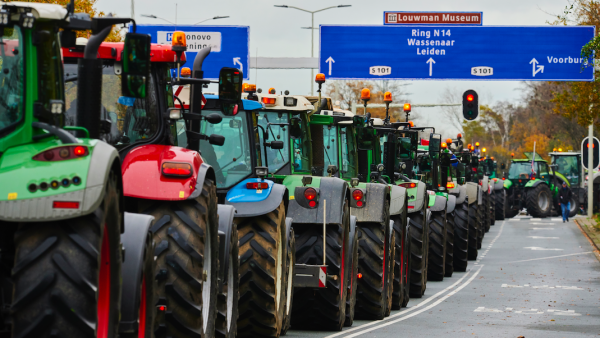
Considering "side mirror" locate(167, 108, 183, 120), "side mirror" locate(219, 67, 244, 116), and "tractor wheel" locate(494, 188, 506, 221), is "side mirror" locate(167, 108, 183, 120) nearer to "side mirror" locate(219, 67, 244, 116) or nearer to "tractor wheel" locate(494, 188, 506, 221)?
"side mirror" locate(219, 67, 244, 116)

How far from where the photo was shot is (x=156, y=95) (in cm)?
774

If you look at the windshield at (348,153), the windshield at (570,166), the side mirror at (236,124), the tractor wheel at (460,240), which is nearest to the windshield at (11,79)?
the side mirror at (236,124)

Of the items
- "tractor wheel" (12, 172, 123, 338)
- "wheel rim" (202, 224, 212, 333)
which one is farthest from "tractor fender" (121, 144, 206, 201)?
"tractor wheel" (12, 172, 123, 338)

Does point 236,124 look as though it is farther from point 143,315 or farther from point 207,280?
point 143,315

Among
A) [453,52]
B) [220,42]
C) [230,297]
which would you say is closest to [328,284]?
[230,297]

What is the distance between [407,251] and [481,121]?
106 meters

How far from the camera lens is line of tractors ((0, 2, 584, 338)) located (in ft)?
15.2

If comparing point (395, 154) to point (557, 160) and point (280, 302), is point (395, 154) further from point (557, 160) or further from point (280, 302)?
point (557, 160)

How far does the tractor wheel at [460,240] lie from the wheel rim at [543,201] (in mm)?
24871

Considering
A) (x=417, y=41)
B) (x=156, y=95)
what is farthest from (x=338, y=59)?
(x=156, y=95)

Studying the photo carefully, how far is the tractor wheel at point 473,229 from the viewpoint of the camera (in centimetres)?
Answer: 2644

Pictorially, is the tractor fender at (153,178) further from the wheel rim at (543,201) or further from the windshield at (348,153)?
the wheel rim at (543,201)

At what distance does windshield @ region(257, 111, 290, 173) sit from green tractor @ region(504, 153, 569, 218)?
3635 cm

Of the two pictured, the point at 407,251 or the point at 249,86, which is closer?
the point at 249,86
